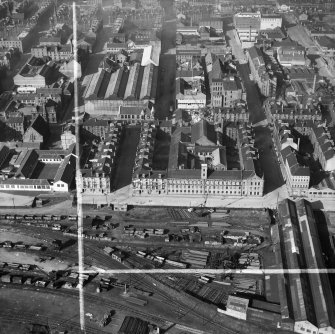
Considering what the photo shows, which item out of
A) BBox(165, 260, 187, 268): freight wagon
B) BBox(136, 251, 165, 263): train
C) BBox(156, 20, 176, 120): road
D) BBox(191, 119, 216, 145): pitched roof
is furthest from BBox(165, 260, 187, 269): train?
BBox(156, 20, 176, 120): road

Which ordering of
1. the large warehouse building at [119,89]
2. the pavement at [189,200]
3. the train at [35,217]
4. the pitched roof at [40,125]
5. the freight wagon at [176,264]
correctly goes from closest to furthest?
the freight wagon at [176,264] < the train at [35,217] < the pavement at [189,200] < the pitched roof at [40,125] < the large warehouse building at [119,89]

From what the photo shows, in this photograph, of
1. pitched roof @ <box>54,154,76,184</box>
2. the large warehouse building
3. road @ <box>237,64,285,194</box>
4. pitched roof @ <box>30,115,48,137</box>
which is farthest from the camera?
the large warehouse building

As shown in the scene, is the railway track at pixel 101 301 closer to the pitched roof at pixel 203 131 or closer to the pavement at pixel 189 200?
the pavement at pixel 189 200

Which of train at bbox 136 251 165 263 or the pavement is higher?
the pavement

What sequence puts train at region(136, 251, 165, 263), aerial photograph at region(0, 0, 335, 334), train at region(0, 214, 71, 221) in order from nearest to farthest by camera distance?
aerial photograph at region(0, 0, 335, 334), train at region(136, 251, 165, 263), train at region(0, 214, 71, 221)

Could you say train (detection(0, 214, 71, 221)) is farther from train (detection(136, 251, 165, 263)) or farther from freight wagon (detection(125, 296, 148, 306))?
freight wagon (detection(125, 296, 148, 306))

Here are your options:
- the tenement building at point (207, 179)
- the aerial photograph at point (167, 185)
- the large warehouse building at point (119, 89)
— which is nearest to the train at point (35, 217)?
the aerial photograph at point (167, 185)

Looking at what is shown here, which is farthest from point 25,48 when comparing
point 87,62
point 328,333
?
point 328,333

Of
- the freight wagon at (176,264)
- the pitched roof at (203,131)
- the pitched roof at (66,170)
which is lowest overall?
the freight wagon at (176,264)

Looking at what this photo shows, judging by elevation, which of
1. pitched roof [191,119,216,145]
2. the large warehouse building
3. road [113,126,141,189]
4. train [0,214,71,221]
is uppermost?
pitched roof [191,119,216,145]
